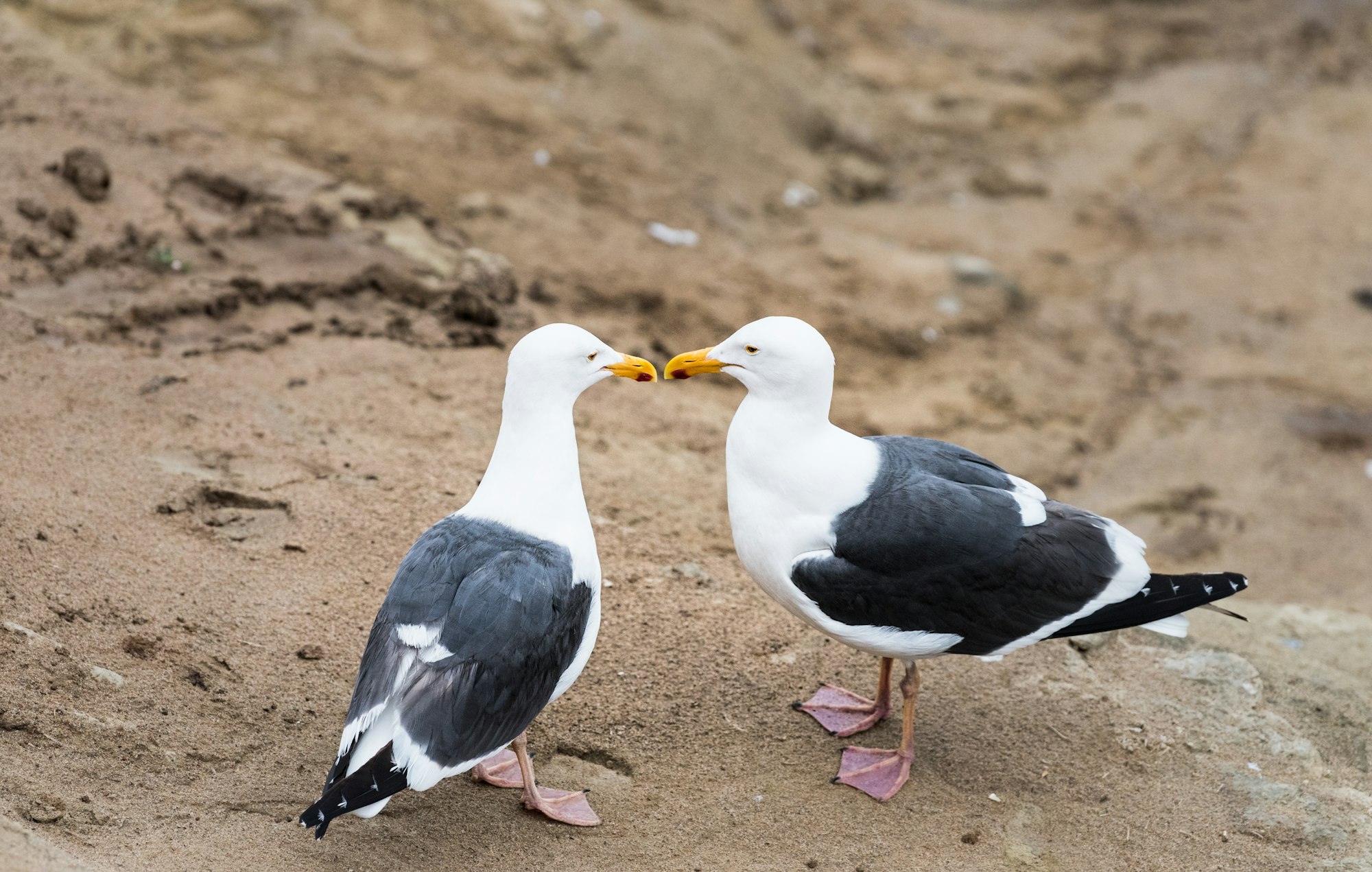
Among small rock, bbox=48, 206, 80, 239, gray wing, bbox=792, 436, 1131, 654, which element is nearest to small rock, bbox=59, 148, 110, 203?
small rock, bbox=48, 206, 80, 239

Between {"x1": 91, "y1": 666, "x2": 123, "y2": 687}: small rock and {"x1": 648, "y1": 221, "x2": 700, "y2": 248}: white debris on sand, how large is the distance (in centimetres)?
545

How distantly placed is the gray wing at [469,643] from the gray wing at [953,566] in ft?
2.93

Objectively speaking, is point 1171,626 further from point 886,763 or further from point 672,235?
point 672,235

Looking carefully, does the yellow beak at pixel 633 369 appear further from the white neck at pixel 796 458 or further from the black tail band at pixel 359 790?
the black tail band at pixel 359 790

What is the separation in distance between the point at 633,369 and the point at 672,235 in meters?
4.68

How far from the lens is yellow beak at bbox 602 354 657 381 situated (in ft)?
14.2

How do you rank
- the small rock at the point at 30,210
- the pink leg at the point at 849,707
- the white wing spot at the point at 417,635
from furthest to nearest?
1. the small rock at the point at 30,210
2. the pink leg at the point at 849,707
3. the white wing spot at the point at 417,635

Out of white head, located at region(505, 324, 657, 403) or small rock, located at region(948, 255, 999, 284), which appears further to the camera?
small rock, located at region(948, 255, 999, 284)

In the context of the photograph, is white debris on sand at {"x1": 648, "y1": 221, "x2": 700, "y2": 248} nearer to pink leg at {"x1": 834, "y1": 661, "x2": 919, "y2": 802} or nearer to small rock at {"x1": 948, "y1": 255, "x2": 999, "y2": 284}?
small rock at {"x1": 948, "y1": 255, "x2": 999, "y2": 284}

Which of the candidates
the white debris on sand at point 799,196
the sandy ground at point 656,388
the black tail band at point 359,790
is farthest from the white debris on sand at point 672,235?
the black tail band at point 359,790

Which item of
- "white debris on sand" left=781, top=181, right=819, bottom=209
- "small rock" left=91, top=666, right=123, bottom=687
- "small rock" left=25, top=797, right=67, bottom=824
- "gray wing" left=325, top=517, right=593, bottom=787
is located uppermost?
"white debris on sand" left=781, top=181, right=819, bottom=209

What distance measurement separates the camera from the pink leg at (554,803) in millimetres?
4008

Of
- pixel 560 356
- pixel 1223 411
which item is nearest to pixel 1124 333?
pixel 1223 411

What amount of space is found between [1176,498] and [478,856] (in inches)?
206
